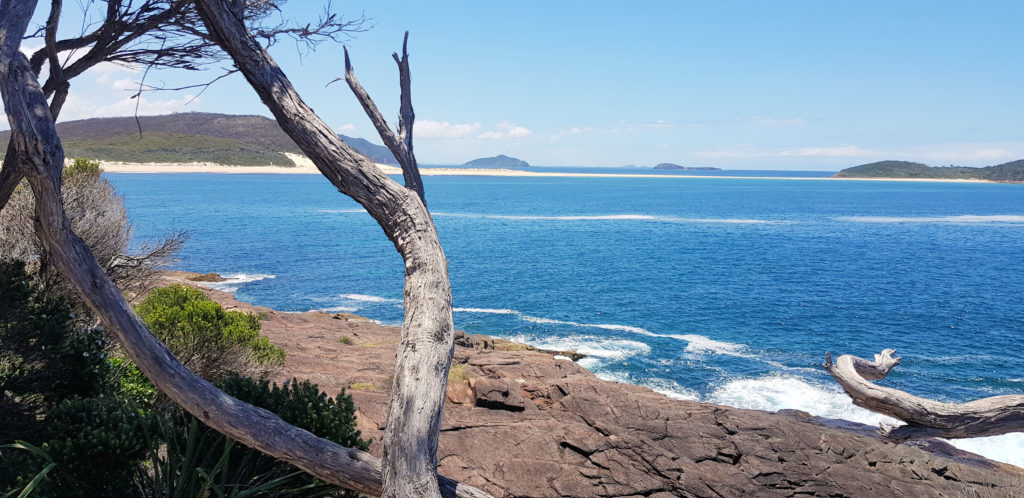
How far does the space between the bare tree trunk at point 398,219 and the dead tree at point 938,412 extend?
A: 5320 millimetres

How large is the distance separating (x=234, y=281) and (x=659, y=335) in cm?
2542

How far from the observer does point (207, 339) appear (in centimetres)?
1052

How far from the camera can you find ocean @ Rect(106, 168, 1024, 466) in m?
23.2

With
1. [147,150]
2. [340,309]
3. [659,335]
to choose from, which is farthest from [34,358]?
[147,150]

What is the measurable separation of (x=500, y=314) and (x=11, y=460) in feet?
87.5

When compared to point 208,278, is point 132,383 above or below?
above

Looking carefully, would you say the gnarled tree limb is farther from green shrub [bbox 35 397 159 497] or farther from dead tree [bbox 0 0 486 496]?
green shrub [bbox 35 397 159 497]

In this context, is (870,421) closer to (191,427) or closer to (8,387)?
(191,427)

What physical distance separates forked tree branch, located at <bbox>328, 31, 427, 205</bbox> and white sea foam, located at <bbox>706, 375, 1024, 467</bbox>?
16.4m

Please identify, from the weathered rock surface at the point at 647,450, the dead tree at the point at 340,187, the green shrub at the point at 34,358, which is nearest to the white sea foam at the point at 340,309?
the weathered rock surface at the point at 647,450

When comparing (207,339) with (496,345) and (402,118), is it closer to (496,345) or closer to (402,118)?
(402,118)

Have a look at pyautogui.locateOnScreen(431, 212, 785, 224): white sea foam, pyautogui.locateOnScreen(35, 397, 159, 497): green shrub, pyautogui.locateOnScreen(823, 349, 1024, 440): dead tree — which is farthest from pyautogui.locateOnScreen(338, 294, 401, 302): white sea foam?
pyautogui.locateOnScreen(431, 212, 785, 224): white sea foam

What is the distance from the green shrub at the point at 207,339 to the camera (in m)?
10.3

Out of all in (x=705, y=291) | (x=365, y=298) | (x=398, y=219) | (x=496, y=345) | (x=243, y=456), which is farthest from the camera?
(x=705, y=291)
